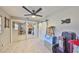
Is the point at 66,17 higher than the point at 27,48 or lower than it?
higher

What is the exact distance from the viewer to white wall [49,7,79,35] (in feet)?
9.67

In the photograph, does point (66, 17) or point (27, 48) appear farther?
point (27, 48)

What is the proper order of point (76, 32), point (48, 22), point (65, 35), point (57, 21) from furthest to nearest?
point (48, 22)
point (57, 21)
point (65, 35)
point (76, 32)

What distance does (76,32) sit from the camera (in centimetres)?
294

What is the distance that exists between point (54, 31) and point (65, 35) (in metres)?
1.24

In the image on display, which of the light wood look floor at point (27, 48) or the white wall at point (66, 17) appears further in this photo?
the light wood look floor at point (27, 48)

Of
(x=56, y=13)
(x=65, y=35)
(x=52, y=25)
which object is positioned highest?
(x=56, y=13)

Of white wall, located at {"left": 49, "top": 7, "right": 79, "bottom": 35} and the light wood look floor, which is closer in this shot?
white wall, located at {"left": 49, "top": 7, "right": 79, "bottom": 35}

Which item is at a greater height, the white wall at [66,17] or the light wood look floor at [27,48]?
the white wall at [66,17]

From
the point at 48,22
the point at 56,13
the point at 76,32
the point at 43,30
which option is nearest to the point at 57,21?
the point at 56,13

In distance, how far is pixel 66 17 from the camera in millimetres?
3557

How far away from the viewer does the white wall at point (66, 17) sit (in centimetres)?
295

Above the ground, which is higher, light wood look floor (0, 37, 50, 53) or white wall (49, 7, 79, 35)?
white wall (49, 7, 79, 35)
